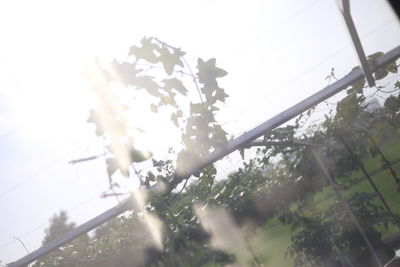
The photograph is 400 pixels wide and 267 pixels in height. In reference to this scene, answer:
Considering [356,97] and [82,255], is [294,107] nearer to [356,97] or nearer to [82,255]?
[356,97]

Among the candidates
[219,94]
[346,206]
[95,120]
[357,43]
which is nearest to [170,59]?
[219,94]

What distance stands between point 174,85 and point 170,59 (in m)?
0.15

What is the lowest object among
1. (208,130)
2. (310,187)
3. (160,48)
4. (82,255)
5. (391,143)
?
(391,143)

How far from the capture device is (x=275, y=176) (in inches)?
270

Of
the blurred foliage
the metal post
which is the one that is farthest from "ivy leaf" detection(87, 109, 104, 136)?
the metal post

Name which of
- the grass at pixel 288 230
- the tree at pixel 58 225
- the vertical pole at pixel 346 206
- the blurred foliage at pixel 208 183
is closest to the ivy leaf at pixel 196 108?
the blurred foliage at pixel 208 183

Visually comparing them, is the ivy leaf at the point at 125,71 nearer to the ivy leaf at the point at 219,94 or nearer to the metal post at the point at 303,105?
the ivy leaf at the point at 219,94

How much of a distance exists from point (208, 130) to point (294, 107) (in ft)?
2.60

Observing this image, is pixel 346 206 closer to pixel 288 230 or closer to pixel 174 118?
pixel 174 118

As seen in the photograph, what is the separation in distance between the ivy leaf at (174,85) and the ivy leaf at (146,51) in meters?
0.13

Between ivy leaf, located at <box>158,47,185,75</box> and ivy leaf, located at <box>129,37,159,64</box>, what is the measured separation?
2.0 inches

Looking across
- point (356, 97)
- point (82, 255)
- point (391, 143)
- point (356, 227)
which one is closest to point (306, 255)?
point (356, 227)

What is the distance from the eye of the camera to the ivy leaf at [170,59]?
6.20ft

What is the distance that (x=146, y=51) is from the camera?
1829mm
